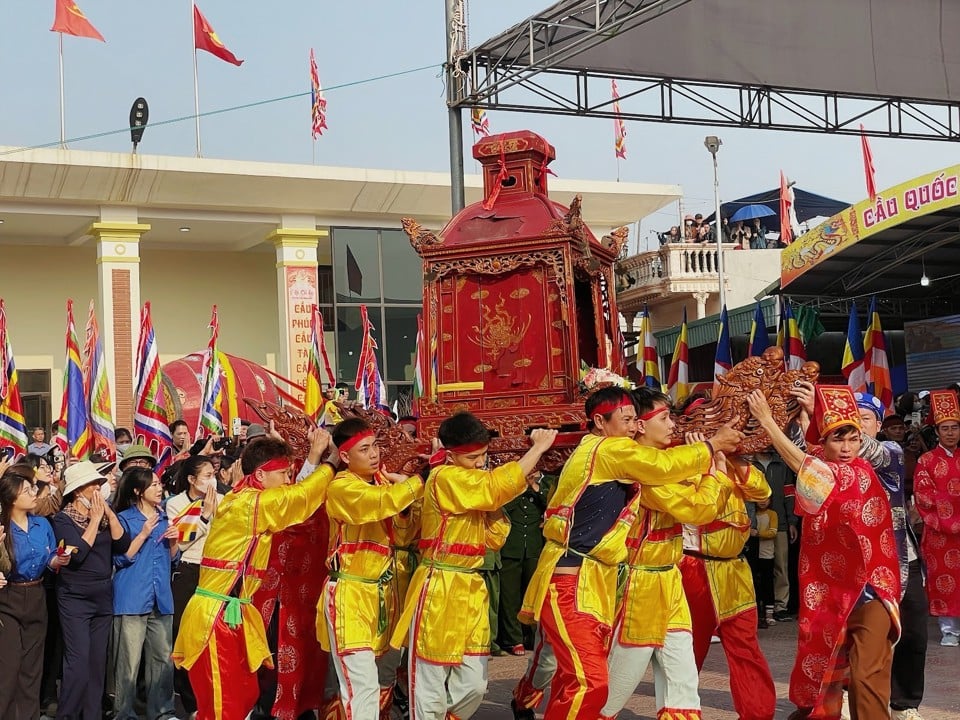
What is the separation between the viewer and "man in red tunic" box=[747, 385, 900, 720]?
17.2 feet

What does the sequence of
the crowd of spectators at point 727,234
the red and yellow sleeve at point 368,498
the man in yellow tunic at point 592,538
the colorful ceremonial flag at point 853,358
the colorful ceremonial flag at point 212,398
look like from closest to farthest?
the man in yellow tunic at point 592,538 < the red and yellow sleeve at point 368,498 < the colorful ceremonial flag at point 212,398 < the colorful ceremonial flag at point 853,358 < the crowd of spectators at point 727,234

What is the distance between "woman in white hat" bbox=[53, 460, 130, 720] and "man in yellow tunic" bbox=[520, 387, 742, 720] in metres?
2.59

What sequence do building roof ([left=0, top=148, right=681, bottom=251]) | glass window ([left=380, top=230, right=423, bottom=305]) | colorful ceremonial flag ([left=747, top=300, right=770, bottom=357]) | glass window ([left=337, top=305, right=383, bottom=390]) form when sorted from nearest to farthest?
colorful ceremonial flag ([left=747, top=300, right=770, bottom=357]), building roof ([left=0, top=148, right=681, bottom=251]), glass window ([left=337, top=305, right=383, bottom=390]), glass window ([left=380, top=230, right=423, bottom=305])

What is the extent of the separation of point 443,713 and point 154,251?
55.7 feet

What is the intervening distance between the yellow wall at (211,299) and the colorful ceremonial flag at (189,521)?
14.5 m

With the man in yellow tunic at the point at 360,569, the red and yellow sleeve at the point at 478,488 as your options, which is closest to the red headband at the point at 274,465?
the man in yellow tunic at the point at 360,569

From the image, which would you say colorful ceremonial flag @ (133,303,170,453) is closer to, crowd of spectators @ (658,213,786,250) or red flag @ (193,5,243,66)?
red flag @ (193,5,243,66)

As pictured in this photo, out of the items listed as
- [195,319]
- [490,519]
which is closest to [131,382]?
[195,319]

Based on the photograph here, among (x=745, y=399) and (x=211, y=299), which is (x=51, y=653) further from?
(x=211, y=299)

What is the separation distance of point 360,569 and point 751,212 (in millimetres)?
25041

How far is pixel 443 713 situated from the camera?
18.7 ft

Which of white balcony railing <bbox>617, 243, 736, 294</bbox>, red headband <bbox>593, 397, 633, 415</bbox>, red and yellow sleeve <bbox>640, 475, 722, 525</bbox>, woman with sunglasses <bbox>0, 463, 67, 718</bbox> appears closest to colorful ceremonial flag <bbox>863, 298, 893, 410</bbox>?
red and yellow sleeve <bbox>640, 475, 722, 525</bbox>

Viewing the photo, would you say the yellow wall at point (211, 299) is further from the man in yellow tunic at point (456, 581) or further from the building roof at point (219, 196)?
the man in yellow tunic at point (456, 581)

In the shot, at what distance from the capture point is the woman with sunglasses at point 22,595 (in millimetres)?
6523
